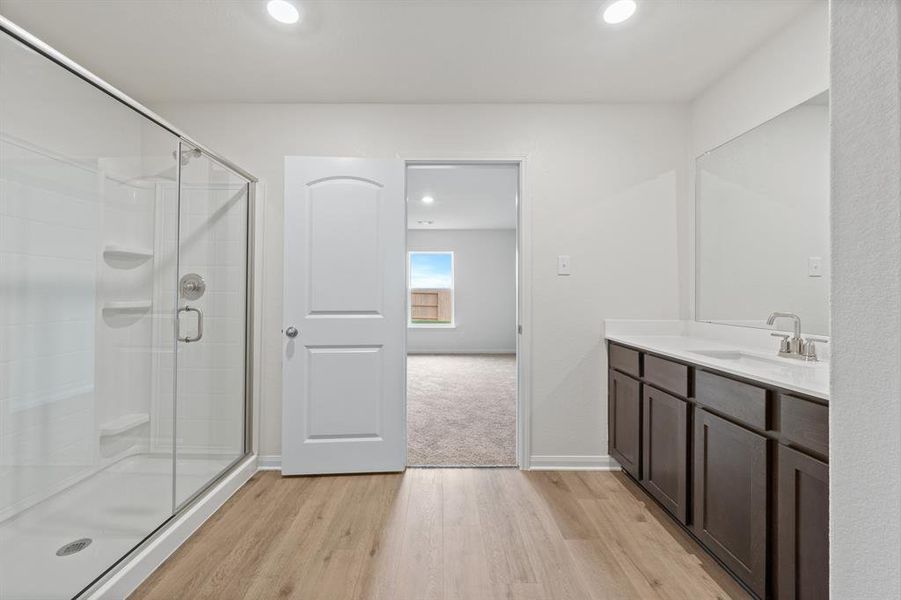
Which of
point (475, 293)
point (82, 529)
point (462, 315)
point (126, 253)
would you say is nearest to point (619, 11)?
point (126, 253)

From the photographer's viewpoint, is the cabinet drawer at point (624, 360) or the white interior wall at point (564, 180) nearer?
the cabinet drawer at point (624, 360)

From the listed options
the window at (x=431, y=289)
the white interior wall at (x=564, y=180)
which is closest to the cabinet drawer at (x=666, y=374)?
the white interior wall at (x=564, y=180)

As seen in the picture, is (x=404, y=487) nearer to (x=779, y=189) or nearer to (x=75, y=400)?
(x=75, y=400)

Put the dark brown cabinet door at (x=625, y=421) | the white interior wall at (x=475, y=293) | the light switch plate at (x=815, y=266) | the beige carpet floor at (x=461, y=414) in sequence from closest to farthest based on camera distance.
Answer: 1. the light switch plate at (x=815, y=266)
2. the dark brown cabinet door at (x=625, y=421)
3. the beige carpet floor at (x=461, y=414)
4. the white interior wall at (x=475, y=293)

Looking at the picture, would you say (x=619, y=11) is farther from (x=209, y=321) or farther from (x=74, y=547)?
(x=74, y=547)

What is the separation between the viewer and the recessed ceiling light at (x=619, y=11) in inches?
75.8

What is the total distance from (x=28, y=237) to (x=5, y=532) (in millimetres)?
998

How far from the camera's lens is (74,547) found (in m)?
1.55

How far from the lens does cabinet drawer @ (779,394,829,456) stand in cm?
125

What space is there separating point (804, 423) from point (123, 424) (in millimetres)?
2589

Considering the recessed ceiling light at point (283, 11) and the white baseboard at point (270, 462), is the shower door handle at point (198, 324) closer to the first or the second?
the white baseboard at point (270, 462)

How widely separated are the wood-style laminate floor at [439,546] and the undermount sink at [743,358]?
0.87 m

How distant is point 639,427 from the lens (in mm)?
2412

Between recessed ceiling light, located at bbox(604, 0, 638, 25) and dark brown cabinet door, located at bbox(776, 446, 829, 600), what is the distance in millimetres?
1913
